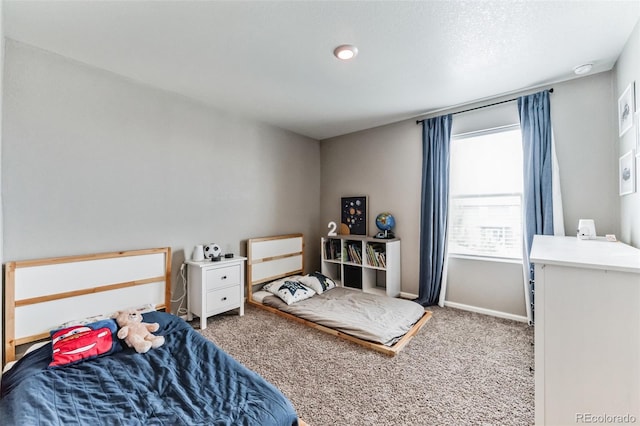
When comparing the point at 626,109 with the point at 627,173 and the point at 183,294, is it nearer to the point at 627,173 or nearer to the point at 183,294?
the point at 627,173

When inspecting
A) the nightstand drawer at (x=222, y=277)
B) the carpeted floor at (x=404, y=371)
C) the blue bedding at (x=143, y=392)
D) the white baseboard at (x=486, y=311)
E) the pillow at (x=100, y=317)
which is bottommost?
the carpeted floor at (x=404, y=371)

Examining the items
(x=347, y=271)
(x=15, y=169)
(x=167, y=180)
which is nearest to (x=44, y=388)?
(x=15, y=169)

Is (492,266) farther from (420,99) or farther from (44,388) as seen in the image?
(44,388)

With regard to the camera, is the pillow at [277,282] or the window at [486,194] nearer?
the window at [486,194]

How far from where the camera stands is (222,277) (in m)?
2.88

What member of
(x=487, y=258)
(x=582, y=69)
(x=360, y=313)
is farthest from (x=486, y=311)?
(x=582, y=69)

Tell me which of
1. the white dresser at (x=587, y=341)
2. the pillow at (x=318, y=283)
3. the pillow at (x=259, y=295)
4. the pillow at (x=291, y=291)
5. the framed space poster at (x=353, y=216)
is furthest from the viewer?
the framed space poster at (x=353, y=216)

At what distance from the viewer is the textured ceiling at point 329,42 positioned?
164cm

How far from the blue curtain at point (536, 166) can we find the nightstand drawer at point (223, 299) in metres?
3.01

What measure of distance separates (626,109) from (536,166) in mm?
733

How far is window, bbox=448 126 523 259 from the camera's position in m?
2.89

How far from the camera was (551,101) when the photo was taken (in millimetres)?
2604

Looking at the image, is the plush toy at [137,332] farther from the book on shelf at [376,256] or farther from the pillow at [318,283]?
the book on shelf at [376,256]

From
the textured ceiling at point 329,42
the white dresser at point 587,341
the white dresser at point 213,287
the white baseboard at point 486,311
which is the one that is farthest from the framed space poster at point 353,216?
the white dresser at point 587,341
